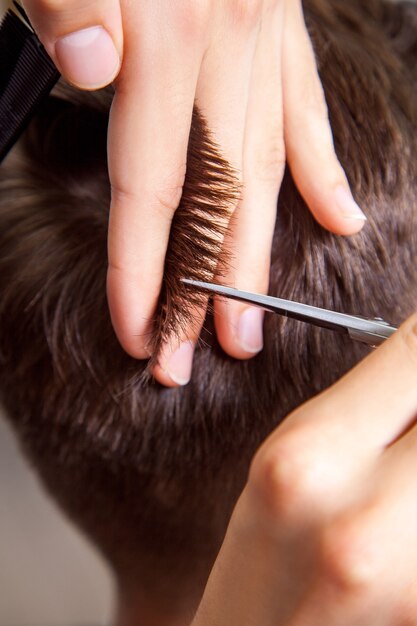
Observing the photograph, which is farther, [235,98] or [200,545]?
[200,545]

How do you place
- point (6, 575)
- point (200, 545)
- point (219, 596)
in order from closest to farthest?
1. point (219, 596)
2. point (200, 545)
3. point (6, 575)

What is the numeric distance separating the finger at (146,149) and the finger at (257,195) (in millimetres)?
65

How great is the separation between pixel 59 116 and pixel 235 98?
15 cm

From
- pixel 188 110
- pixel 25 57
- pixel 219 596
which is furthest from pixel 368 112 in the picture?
pixel 219 596

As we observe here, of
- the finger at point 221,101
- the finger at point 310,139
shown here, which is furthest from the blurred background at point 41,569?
the finger at point 310,139

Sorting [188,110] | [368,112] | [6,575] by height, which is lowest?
[6,575]

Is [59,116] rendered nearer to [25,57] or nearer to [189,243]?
[25,57]

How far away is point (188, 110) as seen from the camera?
460 mm

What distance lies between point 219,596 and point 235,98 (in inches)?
14.6

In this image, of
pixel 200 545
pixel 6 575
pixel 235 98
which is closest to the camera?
pixel 235 98

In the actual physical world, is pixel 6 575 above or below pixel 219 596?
below

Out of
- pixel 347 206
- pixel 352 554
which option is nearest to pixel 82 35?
pixel 347 206

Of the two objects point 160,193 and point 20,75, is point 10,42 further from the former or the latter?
point 160,193

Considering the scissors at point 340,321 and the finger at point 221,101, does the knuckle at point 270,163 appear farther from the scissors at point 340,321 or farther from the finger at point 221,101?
the scissors at point 340,321
